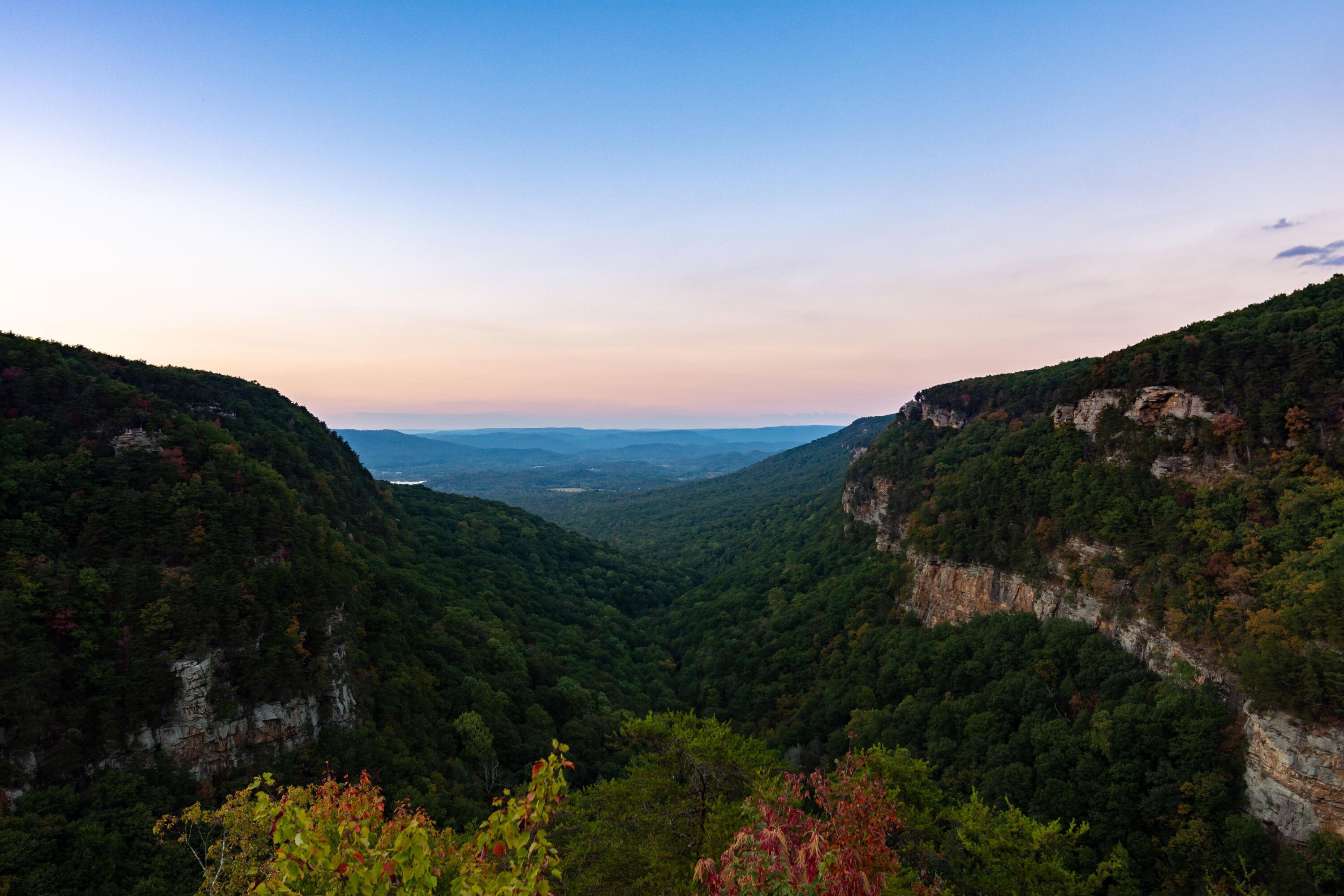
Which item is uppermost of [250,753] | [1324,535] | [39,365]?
[39,365]

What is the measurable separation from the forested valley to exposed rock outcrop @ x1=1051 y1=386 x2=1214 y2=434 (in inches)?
32.5

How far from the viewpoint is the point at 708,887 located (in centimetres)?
896

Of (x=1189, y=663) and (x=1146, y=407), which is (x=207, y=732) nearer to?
(x=1189, y=663)

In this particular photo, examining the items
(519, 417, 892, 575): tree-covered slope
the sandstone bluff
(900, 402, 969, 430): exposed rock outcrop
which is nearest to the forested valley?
the sandstone bluff

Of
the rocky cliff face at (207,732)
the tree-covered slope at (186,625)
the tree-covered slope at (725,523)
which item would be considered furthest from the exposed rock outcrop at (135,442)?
the tree-covered slope at (725,523)

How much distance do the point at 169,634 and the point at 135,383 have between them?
3359 cm

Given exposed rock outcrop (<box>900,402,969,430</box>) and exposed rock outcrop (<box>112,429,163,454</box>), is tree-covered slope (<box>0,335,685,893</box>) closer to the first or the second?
exposed rock outcrop (<box>112,429,163,454</box>)

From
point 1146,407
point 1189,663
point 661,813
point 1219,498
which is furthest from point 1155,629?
point 661,813

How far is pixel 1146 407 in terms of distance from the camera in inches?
1539

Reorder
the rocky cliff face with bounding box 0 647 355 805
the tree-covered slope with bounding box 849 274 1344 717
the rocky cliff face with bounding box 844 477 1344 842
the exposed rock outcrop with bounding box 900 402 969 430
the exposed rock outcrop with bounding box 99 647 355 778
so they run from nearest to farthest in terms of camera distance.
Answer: the rocky cliff face with bounding box 844 477 1344 842
the tree-covered slope with bounding box 849 274 1344 717
the rocky cliff face with bounding box 0 647 355 805
the exposed rock outcrop with bounding box 99 647 355 778
the exposed rock outcrop with bounding box 900 402 969 430

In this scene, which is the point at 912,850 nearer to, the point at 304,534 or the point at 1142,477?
the point at 1142,477

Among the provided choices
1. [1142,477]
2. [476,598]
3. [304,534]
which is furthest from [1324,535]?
[476,598]

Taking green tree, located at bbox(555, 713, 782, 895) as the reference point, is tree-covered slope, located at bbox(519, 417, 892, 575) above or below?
below

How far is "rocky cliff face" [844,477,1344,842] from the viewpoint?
72.6ft
